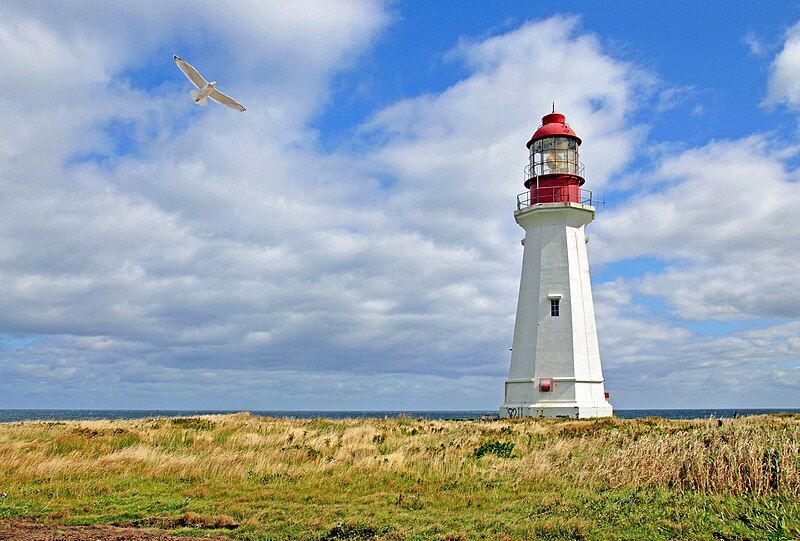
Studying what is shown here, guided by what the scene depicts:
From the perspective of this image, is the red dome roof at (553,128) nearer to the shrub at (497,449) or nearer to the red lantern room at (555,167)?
the red lantern room at (555,167)

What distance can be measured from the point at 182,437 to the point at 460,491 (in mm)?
10067

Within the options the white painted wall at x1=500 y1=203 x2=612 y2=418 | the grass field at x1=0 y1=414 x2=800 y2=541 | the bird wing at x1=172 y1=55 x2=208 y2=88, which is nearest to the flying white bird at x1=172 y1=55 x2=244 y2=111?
the bird wing at x1=172 y1=55 x2=208 y2=88

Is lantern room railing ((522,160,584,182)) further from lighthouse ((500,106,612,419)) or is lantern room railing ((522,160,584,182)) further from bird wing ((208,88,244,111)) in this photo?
bird wing ((208,88,244,111))

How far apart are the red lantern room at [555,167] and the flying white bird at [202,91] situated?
687 inches

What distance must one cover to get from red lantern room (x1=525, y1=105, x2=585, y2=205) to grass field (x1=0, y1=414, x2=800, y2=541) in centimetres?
1388

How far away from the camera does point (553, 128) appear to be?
30234mm

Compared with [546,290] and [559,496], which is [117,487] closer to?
[559,496]

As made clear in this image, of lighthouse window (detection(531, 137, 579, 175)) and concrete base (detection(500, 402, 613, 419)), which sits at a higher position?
lighthouse window (detection(531, 137, 579, 175))

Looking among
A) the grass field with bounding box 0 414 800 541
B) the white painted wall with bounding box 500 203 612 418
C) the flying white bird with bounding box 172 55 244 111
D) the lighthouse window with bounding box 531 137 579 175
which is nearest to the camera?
the grass field with bounding box 0 414 800 541

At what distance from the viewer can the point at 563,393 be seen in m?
27.5

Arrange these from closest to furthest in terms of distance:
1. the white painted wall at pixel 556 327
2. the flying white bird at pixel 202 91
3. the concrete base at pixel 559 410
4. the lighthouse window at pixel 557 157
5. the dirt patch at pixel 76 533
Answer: the dirt patch at pixel 76 533 < the flying white bird at pixel 202 91 < the concrete base at pixel 559 410 < the white painted wall at pixel 556 327 < the lighthouse window at pixel 557 157

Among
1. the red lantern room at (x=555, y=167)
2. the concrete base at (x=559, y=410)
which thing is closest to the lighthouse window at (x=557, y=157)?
the red lantern room at (x=555, y=167)

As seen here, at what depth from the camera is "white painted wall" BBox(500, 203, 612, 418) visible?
2762cm

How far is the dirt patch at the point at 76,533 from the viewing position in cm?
936
